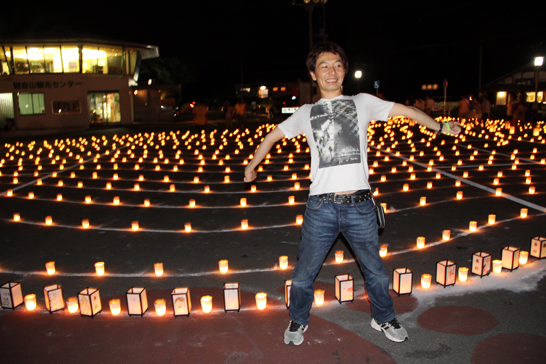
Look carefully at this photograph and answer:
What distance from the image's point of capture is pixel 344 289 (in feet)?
14.1

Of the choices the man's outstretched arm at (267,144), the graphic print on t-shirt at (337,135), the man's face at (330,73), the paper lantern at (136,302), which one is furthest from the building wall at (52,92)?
the graphic print on t-shirt at (337,135)

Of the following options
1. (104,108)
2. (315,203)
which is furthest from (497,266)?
(104,108)

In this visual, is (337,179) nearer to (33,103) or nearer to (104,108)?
(33,103)

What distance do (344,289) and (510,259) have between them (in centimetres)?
196

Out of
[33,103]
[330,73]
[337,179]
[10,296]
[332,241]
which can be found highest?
[33,103]

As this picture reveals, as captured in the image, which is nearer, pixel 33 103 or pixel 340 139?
pixel 340 139

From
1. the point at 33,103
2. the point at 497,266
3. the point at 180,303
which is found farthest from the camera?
the point at 33,103

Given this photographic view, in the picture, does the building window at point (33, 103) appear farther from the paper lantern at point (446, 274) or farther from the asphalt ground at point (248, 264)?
the paper lantern at point (446, 274)

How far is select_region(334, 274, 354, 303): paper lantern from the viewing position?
430cm

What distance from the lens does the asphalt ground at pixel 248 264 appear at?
3.62m

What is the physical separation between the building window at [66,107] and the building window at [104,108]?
5.31 feet

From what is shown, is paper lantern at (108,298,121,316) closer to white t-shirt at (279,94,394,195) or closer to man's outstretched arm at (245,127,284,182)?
man's outstretched arm at (245,127,284,182)

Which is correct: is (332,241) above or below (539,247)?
above

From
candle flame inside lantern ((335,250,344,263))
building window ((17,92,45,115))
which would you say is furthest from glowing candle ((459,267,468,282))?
building window ((17,92,45,115))
